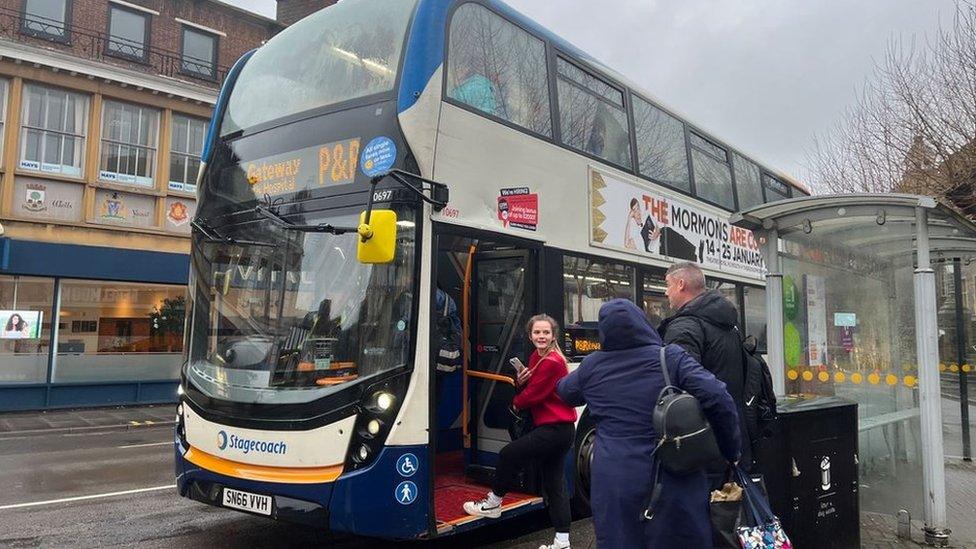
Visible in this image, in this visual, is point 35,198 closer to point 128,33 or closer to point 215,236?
point 128,33

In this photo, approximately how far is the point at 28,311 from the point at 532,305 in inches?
563

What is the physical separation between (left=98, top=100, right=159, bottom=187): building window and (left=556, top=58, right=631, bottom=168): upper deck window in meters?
15.2

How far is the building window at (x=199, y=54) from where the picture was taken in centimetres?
2036

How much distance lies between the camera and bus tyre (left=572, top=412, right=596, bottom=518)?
658 centimetres

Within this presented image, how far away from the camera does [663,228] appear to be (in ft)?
26.6

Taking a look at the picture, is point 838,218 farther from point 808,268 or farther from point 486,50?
point 486,50

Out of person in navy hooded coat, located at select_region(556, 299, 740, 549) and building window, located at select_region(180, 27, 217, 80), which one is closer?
person in navy hooded coat, located at select_region(556, 299, 740, 549)

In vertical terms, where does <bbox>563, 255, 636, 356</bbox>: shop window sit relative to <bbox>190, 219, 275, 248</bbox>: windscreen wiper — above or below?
below

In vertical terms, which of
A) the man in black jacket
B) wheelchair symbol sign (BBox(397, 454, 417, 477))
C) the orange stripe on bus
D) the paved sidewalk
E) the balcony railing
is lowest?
the paved sidewalk

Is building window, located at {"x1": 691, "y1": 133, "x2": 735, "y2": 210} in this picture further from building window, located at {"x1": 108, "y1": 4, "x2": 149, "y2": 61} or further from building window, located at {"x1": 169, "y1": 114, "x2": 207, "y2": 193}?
building window, located at {"x1": 108, "y1": 4, "x2": 149, "y2": 61}

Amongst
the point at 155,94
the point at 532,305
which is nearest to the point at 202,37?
the point at 155,94

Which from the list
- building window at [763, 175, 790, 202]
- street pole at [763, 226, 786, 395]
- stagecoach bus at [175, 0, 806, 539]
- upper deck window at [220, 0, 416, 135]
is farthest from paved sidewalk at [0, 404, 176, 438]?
building window at [763, 175, 790, 202]

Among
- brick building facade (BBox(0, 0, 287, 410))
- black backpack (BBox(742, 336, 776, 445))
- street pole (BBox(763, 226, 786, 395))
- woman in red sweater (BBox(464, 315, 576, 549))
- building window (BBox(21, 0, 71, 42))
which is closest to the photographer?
black backpack (BBox(742, 336, 776, 445))

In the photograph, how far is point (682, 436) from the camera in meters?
3.24
